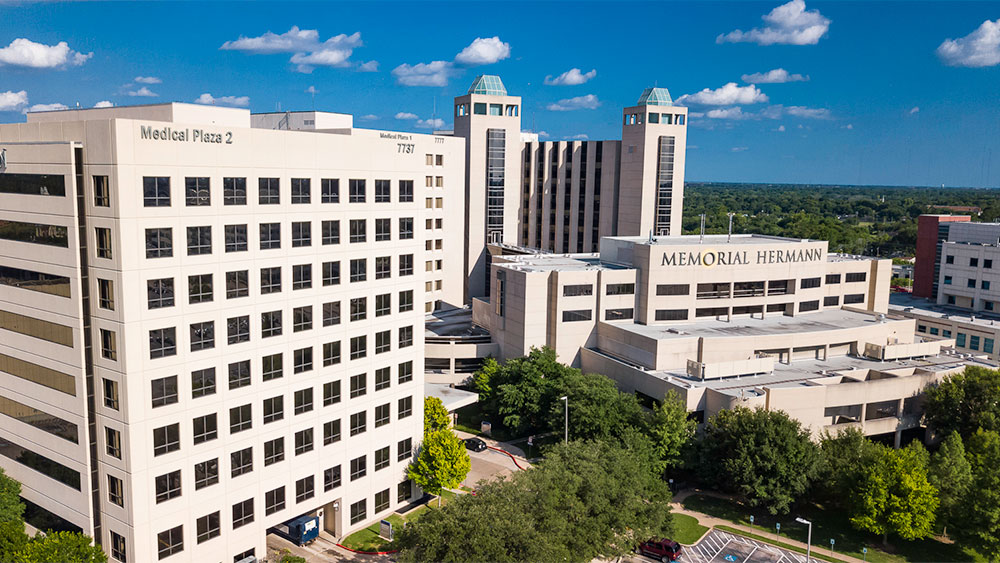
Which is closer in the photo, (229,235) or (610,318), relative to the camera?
(229,235)

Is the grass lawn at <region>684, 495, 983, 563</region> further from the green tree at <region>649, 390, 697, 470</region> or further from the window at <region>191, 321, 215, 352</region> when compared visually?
the window at <region>191, 321, 215, 352</region>

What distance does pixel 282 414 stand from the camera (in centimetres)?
5091

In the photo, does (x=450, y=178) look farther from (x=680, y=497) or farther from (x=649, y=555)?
(x=649, y=555)

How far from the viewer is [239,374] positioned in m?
48.0

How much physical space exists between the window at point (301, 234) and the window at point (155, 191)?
9269mm

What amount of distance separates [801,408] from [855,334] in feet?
66.1

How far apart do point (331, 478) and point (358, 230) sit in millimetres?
19745

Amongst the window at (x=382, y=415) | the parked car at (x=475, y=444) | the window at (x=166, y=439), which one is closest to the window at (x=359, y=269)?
the window at (x=382, y=415)

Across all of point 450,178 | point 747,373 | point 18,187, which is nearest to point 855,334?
point 747,373

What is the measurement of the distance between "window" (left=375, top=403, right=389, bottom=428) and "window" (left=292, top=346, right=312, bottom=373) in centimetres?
837

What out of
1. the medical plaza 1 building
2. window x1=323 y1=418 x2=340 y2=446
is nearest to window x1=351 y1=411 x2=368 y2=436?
the medical plaza 1 building

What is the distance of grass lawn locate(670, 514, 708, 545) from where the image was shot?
187ft

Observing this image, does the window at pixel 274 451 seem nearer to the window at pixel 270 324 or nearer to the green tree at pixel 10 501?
the window at pixel 270 324

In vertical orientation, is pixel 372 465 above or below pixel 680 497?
above
